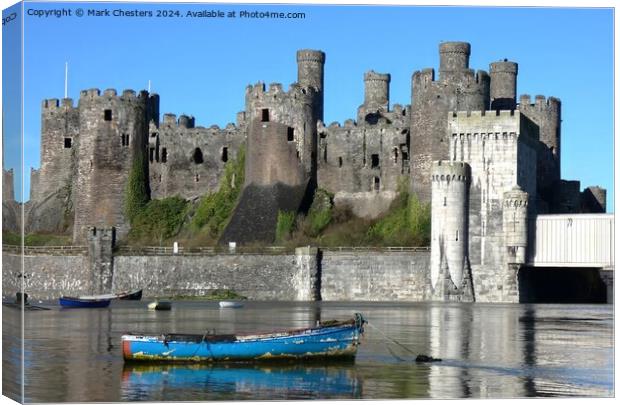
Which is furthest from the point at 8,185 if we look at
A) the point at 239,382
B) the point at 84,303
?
the point at 84,303

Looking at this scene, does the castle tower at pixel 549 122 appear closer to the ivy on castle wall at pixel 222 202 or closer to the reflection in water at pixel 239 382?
the ivy on castle wall at pixel 222 202

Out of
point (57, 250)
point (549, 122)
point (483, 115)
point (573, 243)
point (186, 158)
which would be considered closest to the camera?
point (573, 243)


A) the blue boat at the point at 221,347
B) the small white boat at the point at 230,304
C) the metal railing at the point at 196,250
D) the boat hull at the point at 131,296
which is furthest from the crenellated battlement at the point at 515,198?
the blue boat at the point at 221,347

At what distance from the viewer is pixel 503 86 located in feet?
242

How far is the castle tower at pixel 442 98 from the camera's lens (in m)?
67.6

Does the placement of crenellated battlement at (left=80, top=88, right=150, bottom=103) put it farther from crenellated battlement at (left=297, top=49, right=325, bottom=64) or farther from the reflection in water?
the reflection in water

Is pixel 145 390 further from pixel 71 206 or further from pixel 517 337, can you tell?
pixel 71 206

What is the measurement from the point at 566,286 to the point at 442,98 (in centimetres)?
1042

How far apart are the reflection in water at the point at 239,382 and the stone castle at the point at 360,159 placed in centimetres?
3226

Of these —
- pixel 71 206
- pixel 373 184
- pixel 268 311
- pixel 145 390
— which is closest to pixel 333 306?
pixel 268 311

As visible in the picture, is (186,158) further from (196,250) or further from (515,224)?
(515,224)

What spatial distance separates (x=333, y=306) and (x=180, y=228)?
739 inches

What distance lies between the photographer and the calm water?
26.1 meters

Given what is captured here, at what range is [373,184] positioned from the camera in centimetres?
7281
